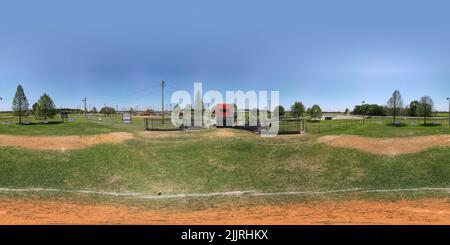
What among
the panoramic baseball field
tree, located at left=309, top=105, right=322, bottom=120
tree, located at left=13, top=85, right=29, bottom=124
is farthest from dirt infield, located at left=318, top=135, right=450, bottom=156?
tree, located at left=309, top=105, right=322, bottom=120

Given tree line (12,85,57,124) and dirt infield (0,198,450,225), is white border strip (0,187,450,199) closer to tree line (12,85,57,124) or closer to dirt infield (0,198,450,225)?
dirt infield (0,198,450,225)

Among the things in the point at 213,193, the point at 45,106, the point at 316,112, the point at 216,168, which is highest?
the point at 45,106

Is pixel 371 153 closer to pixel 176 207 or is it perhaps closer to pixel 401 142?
pixel 401 142

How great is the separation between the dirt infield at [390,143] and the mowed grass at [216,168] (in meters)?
1.23

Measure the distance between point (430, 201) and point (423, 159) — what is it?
870cm

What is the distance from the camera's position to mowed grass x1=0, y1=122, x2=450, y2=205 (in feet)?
66.9

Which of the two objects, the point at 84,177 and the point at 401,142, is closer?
the point at 84,177

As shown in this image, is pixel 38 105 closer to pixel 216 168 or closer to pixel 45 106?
pixel 45 106

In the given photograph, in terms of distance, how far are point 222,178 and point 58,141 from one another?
17233mm

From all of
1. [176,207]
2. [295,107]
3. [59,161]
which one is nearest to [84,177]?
[59,161]

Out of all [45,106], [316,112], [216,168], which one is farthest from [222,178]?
[316,112]

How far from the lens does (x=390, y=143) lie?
28.2 m

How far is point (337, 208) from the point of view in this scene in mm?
15594

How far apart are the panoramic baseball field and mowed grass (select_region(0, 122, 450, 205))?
0.24 ft
